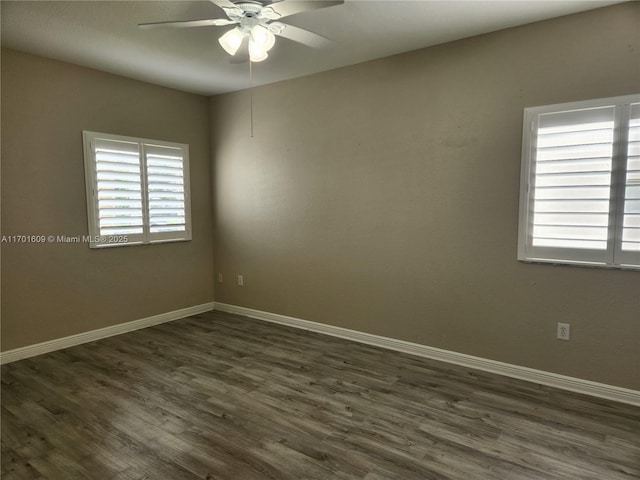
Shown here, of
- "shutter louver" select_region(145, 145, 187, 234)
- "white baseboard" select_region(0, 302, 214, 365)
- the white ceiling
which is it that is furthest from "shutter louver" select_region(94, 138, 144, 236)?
"white baseboard" select_region(0, 302, 214, 365)

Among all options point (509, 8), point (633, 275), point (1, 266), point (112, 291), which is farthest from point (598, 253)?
point (1, 266)

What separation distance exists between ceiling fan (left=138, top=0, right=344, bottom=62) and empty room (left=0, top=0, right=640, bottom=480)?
0.06ft

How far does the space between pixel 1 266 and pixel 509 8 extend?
14.2 feet

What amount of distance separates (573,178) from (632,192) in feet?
1.11

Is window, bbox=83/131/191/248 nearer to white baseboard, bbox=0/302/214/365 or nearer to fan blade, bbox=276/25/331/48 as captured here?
white baseboard, bbox=0/302/214/365

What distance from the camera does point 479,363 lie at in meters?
3.17

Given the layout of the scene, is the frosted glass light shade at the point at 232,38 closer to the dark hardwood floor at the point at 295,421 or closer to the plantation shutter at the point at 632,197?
the dark hardwood floor at the point at 295,421

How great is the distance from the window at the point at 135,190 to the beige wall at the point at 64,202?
Result: 0.30ft

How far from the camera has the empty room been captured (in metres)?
2.28

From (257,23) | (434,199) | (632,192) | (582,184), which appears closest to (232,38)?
(257,23)

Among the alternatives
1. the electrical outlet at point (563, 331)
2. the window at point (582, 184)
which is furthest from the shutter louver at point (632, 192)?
the electrical outlet at point (563, 331)

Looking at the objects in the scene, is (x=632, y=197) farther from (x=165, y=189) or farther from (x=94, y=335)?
(x=94, y=335)

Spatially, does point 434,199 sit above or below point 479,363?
above

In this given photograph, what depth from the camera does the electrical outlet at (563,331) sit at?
280cm
